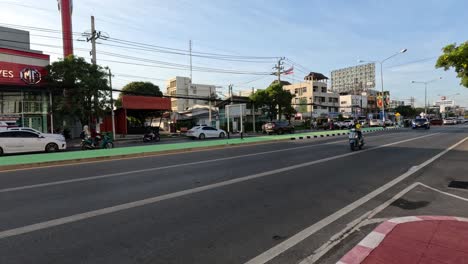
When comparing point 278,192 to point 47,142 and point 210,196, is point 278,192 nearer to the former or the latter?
point 210,196

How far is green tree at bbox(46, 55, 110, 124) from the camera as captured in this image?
85.3 ft

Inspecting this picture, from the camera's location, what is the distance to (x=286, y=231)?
4.32m

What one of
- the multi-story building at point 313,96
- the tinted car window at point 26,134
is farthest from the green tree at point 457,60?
the multi-story building at point 313,96

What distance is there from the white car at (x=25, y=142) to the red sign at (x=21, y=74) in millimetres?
12657

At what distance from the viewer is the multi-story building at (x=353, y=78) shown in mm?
96944

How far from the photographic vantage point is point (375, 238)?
3.94 meters

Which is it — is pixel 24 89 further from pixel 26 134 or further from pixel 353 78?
pixel 353 78

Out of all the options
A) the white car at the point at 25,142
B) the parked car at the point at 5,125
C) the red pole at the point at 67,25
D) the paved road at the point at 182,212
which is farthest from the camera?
the red pole at the point at 67,25

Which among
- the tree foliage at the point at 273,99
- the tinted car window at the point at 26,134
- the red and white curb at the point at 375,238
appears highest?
the tree foliage at the point at 273,99

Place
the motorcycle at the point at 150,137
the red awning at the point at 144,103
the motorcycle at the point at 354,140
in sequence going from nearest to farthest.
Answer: the motorcycle at the point at 354,140 → the motorcycle at the point at 150,137 → the red awning at the point at 144,103

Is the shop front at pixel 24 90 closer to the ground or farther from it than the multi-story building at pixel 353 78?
closer to the ground

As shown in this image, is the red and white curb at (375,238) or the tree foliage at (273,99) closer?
the red and white curb at (375,238)

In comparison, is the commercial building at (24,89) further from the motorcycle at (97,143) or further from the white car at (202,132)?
the white car at (202,132)

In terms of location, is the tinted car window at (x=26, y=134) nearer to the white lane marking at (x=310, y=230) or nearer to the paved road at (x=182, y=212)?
the paved road at (x=182, y=212)
